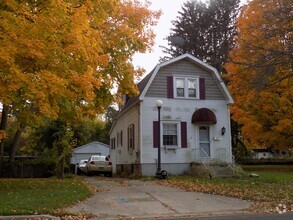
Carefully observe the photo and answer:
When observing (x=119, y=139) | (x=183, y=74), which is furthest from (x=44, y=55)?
(x=119, y=139)


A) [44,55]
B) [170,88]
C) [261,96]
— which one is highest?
[170,88]

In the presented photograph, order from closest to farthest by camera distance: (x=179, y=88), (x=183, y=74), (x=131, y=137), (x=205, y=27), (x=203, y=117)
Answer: (x=203, y=117), (x=179, y=88), (x=183, y=74), (x=131, y=137), (x=205, y=27)

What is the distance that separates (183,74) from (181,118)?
2856mm

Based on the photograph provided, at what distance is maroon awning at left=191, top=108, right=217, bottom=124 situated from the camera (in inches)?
883

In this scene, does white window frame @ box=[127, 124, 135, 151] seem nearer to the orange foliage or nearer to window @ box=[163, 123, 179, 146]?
window @ box=[163, 123, 179, 146]

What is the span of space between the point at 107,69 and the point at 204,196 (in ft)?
23.4

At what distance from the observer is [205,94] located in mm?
23531

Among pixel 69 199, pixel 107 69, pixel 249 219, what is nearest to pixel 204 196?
pixel 249 219

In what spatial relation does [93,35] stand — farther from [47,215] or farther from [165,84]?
[165,84]

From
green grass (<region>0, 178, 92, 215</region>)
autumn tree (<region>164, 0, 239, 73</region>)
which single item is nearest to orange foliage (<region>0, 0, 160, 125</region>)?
green grass (<region>0, 178, 92, 215</region>)

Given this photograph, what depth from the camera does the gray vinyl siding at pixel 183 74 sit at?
2272 centimetres

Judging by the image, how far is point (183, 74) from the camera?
23.4 meters

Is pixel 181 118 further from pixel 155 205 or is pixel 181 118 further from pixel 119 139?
pixel 155 205

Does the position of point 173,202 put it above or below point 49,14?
below
